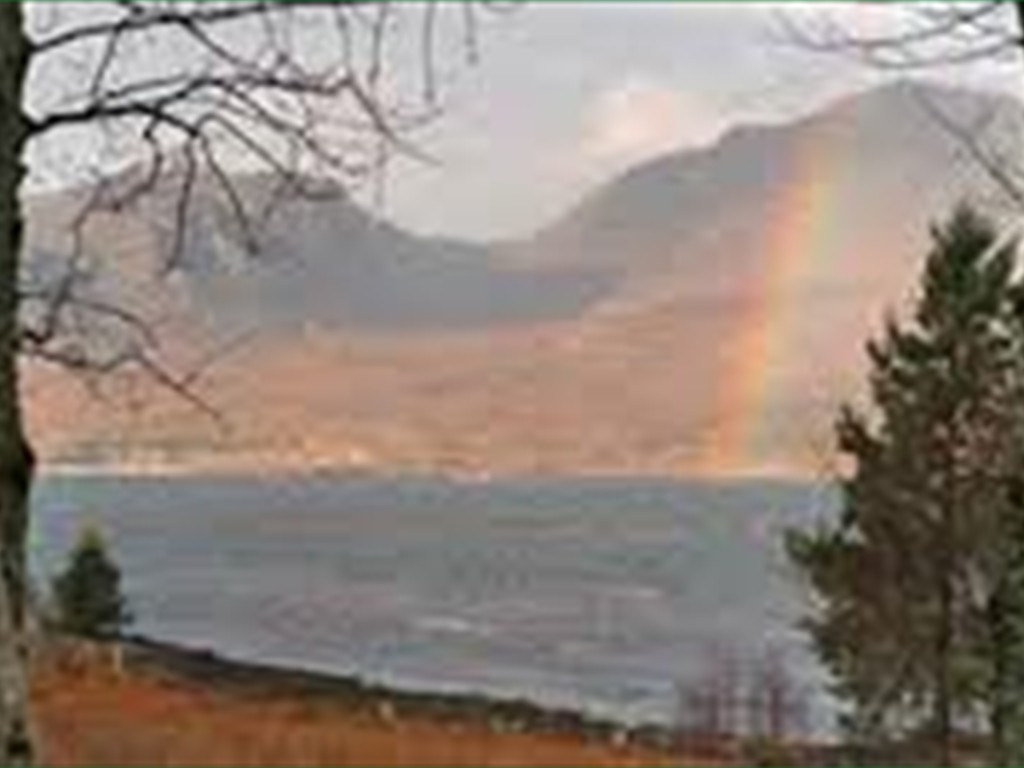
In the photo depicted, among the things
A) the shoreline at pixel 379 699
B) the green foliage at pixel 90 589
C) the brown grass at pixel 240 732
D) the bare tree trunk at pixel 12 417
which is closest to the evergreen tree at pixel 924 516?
the shoreline at pixel 379 699

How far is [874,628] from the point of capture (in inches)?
2188

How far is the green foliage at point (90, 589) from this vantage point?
228 ft

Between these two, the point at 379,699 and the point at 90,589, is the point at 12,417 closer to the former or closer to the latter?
the point at 379,699

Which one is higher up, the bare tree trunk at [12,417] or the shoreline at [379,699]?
the shoreline at [379,699]

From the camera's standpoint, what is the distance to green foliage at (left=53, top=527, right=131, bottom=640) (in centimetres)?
6944

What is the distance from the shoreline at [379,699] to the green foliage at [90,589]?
45.4 ft

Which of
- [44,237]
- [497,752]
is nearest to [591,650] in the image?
[497,752]

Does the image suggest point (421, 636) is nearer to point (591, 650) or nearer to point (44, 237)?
point (591, 650)

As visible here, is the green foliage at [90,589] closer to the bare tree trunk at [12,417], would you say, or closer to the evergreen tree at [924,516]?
the evergreen tree at [924,516]

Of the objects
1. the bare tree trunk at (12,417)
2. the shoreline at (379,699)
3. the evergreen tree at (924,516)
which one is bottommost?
the bare tree trunk at (12,417)

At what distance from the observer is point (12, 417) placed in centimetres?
809

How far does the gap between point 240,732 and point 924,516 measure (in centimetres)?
2329

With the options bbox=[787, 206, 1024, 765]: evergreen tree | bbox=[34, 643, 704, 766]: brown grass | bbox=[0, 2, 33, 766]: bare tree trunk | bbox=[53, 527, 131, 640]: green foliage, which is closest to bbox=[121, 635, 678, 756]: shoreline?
bbox=[34, 643, 704, 766]: brown grass

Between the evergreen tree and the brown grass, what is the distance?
10.2m
